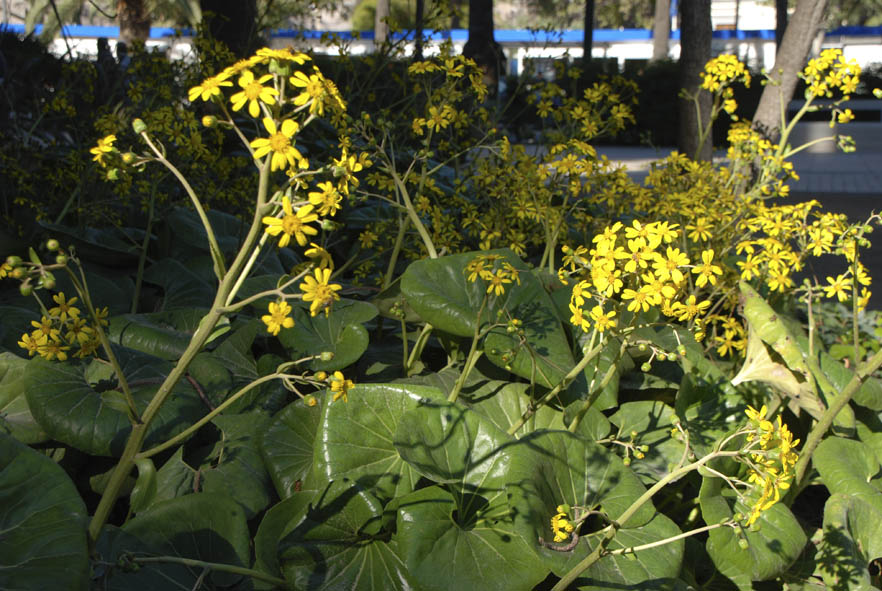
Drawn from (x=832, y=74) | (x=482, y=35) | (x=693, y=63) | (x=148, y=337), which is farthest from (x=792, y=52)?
(x=482, y=35)

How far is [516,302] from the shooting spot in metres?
2.40

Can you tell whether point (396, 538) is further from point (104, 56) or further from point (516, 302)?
point (104, 56)

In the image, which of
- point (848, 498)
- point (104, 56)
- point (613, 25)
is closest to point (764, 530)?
point (848, 498)

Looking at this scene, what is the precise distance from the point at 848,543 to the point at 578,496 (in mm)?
714

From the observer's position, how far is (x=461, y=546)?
1747 mm

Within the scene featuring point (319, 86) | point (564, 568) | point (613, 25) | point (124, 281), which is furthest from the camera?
point (613, 25)

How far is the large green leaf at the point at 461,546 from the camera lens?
65.1 inches

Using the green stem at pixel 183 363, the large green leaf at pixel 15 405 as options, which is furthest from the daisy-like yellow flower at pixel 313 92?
the large green leaf at pixel 15 405

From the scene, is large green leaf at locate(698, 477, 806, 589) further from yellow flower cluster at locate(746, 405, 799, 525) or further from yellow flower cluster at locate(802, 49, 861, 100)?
yellow flower cluster at locate(802, 49, 861, 100)

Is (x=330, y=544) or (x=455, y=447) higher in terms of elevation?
(x=455, y=447)

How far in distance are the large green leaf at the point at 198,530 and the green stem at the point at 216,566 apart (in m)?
0.10

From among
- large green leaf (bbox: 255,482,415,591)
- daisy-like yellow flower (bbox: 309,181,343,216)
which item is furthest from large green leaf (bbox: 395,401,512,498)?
daisy-like yellow flower (bbox: 309,181,343,216)

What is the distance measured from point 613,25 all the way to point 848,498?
65142 mm

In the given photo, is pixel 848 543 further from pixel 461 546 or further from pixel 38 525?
pixel 38 525
